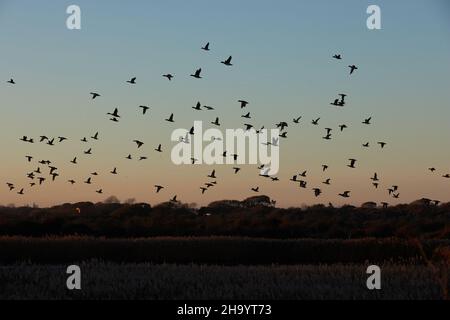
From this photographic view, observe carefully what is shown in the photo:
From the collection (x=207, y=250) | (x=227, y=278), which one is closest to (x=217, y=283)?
(x=227, y=278)

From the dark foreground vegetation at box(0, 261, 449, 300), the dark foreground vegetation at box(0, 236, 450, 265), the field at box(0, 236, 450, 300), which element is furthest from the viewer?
the dark foreground vegetation at box(0, 236, 450, 265)

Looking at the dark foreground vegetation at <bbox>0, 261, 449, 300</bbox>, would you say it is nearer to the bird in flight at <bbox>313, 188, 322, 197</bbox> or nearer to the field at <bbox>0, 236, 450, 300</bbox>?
the field at <bbox>0, 236, 450, 300</bbox>

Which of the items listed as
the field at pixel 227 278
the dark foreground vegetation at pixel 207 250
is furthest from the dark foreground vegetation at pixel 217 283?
the dark foreground vegetation at pixel 207 250

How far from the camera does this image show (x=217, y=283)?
1964cm

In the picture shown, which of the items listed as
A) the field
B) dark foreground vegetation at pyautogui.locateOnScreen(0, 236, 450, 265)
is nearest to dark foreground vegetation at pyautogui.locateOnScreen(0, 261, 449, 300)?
the field

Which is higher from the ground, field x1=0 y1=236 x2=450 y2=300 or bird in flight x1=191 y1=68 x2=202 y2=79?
bird in flight x1=191 y1=68 x2=202 y2=79

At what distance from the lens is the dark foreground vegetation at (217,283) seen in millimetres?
17359

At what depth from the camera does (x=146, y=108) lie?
35.7 metres

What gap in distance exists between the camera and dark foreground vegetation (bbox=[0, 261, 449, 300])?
1736cm

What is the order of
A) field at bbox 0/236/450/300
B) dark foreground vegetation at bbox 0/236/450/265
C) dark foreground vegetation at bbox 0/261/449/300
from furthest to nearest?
dark foreground vegetation at bbox 0/236/450/265 < field at bbox 0/236/450/300 < dark foreground vegetation at bbox 0/261/449/300

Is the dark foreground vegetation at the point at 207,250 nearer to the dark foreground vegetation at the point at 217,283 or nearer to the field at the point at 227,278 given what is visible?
the field at the point at 227,278

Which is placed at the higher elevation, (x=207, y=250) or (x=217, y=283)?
(x=207, y=250)

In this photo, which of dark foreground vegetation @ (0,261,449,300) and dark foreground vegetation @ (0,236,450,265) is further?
dark foreground vegetation @ (0,236,450,265)

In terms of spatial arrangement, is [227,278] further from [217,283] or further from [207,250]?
[207,250]
